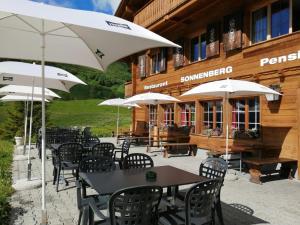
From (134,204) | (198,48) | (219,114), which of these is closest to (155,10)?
(198,48)

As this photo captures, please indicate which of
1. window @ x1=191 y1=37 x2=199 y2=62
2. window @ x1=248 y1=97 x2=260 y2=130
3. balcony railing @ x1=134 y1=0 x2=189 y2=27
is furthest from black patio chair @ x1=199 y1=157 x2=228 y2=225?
window @ x1=191 y1=37 x2=199 y2=62

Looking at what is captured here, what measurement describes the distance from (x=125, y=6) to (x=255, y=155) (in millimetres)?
13746

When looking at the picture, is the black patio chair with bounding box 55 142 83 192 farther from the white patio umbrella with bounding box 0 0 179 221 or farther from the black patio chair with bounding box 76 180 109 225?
the black patio chair with bounding box 76 180 109 225

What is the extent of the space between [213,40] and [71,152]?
7.06 m

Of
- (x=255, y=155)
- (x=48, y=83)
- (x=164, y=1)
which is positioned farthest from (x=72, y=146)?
(x=164, y=1)

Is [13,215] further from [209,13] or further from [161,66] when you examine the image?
[161,66]

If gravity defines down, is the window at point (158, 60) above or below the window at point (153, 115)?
above

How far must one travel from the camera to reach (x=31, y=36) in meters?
4.88

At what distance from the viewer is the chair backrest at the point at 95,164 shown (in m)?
5.30

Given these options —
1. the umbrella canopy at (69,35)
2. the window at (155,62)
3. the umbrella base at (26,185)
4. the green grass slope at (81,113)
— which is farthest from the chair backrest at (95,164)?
the green grass slope at (81,113)

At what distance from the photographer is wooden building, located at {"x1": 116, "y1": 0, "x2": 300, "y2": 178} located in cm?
884

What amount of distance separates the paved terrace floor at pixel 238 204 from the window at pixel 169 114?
25.8ft

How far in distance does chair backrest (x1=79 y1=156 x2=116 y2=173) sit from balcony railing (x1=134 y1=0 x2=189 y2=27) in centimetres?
856

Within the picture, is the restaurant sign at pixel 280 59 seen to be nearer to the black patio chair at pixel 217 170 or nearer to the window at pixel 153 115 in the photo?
the black patio chair at pixel 217 170
